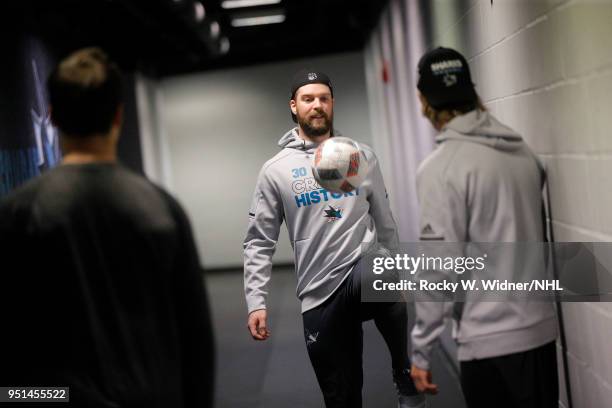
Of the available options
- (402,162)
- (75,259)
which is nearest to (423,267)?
(75,259)

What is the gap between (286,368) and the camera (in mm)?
2418

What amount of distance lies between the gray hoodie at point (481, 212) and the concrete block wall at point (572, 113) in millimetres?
158

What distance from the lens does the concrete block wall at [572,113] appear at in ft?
5.63

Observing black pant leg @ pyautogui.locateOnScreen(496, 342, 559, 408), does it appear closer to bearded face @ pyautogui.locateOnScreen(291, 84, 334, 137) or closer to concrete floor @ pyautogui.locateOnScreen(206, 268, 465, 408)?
concrete floor @ pyautogui.locateOnScreen(206, 268, 465, 408)

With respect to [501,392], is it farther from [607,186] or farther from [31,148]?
[31,148]

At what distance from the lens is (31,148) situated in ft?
13.5

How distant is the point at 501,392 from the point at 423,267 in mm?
351

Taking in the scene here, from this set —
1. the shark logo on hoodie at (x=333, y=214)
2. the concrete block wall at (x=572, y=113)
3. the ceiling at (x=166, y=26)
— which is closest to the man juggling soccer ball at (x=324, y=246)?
the shark logo on hoodie at (x=333, y=214)

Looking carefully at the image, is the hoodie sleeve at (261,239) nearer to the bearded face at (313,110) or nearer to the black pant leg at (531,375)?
the bearded face at (313,110)

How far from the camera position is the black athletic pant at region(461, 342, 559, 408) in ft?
5.56

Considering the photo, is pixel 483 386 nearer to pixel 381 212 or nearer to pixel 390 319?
pixel 390 319

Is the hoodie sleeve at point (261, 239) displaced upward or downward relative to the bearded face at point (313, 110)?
downward

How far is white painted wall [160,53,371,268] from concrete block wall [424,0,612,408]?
1.51 feet

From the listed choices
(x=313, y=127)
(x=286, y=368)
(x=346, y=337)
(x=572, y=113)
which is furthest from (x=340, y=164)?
(x=286, y=368)
